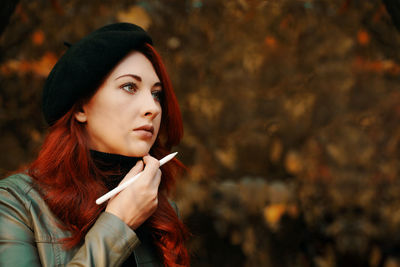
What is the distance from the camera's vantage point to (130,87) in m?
1.52

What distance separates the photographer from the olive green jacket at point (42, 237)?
4.00 ft

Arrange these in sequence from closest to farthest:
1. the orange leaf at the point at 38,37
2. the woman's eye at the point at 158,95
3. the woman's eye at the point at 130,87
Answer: the woman's eye at the point at 130,87 → the woman's eye at the point at 158,95 → the orange leaf at the point at 38,37

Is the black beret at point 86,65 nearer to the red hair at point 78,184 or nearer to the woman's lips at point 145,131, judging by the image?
the red hair at point 78,184

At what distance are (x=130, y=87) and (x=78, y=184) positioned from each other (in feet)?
1.36

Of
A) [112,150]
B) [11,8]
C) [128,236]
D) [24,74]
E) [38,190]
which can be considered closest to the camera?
[128,236]

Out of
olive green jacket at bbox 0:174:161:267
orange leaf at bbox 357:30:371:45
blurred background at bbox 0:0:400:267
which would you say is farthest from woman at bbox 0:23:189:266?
orange leaf at bbox 357:30:371:45

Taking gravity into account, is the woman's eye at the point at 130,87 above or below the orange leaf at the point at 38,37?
above

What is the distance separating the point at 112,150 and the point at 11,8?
2.96ft

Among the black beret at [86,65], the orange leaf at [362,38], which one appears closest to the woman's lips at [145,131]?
the black beret at [86,65]

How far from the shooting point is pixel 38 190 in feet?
4.67

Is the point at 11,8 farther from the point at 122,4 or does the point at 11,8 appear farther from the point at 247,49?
the point at 247,49

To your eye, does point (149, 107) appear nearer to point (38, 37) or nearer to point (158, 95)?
point (158, 95)

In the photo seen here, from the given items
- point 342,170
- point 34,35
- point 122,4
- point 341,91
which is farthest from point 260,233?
point 34,35

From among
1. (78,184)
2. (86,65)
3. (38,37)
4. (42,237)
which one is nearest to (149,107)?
(86,65)
